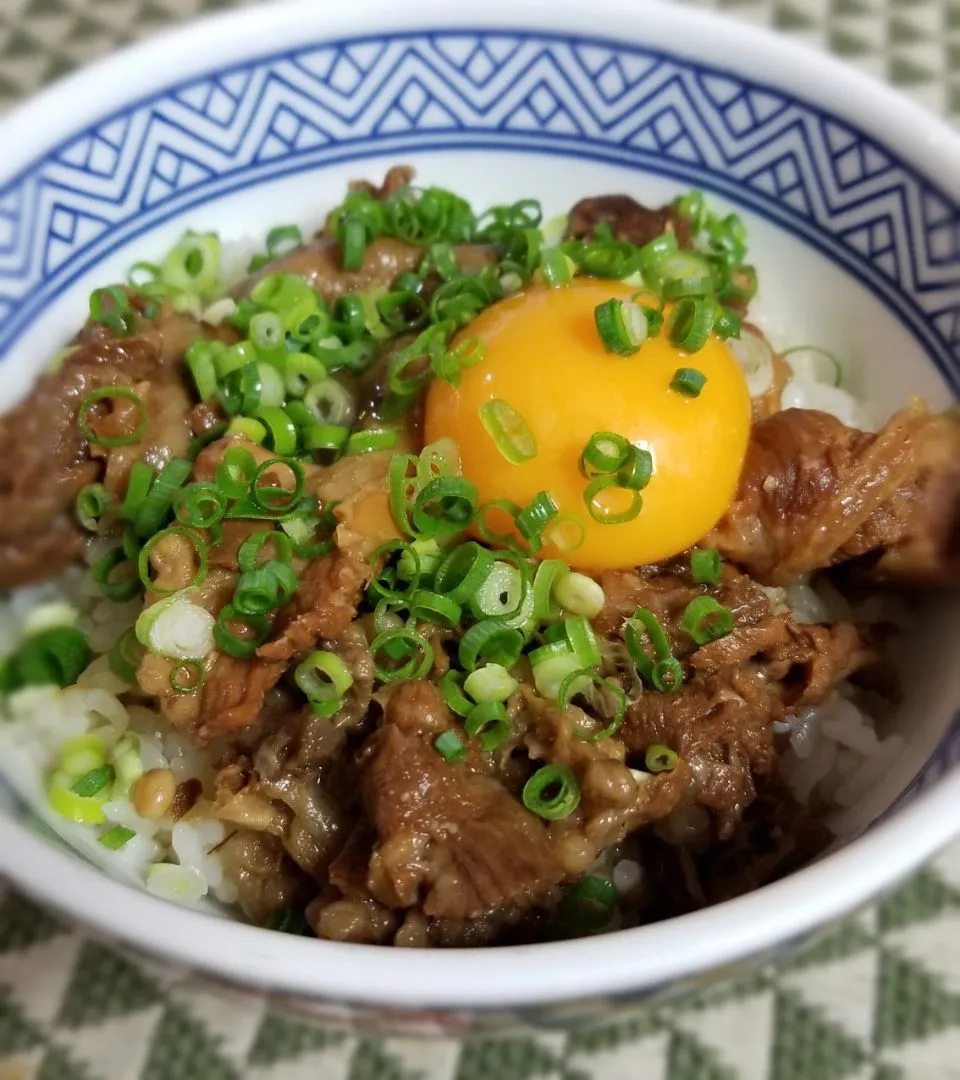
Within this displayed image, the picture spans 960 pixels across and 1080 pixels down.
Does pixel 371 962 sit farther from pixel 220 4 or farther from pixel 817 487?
pixel 220 4

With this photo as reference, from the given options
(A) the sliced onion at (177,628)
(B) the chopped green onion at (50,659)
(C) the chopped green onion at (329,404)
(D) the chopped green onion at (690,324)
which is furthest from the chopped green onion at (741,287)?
(B) the chopped green onion at (50,659)

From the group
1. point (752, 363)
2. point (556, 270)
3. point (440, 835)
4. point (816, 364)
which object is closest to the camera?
point (440, 835)

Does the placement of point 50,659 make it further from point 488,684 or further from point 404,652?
point 488,684

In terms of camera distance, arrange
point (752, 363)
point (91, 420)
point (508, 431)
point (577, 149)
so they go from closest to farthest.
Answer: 1. point (508, 431)
2. point (91, 420)
3. point (752, 363)
4. point (577, 149)

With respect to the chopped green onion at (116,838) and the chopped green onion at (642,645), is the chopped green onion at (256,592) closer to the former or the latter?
the chopped green onion at (116,838)

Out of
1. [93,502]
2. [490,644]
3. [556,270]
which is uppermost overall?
[556,270]

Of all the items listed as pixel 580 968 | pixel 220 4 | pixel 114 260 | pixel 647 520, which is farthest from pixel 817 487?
pixel 220 4

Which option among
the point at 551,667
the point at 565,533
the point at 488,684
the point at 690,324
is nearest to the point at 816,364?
the point at 690,324

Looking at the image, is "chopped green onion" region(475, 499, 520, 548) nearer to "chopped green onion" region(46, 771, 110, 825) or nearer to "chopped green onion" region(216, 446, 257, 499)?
"chopped green onion" region(216, 446, 257, 499)
